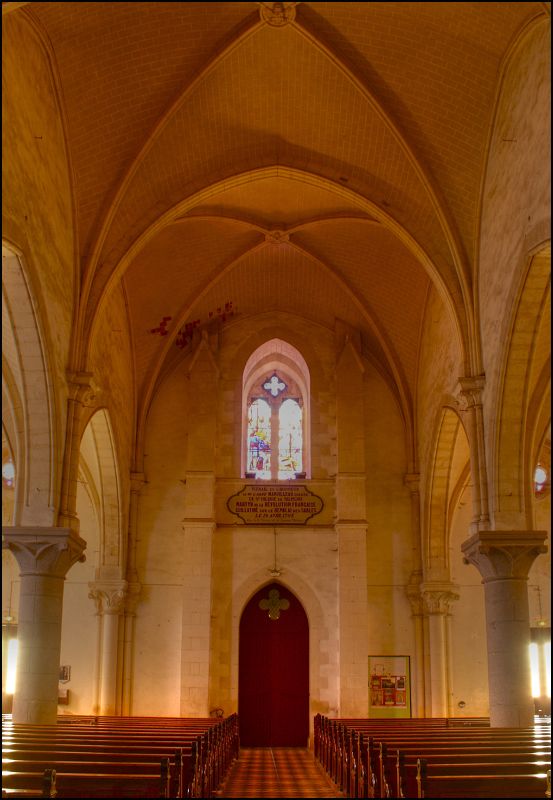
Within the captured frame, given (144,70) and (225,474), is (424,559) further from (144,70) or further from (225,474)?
(144,70)

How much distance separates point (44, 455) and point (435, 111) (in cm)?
942

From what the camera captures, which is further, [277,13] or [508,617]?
[508,617]

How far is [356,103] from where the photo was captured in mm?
16625

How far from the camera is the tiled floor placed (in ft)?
43.9

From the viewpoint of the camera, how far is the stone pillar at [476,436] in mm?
16172

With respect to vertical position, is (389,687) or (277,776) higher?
(389,687)

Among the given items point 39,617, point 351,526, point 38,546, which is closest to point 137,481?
point 351,526

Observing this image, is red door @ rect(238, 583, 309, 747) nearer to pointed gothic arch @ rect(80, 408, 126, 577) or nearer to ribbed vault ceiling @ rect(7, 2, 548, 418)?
pointed gothic arch @ rect(80, 408, 126, 577)

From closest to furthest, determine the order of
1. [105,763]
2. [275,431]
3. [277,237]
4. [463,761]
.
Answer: [105,763]
[463,761]
[277,237]
[275,431]

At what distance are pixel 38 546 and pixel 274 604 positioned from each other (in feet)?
30.0

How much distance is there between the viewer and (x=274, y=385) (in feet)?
84.1

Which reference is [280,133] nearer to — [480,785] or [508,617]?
[508,617]

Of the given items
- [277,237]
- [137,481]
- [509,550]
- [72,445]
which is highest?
[277,237]

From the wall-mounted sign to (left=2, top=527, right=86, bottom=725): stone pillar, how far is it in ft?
26.6
